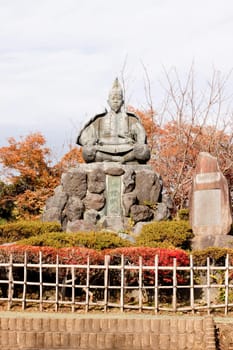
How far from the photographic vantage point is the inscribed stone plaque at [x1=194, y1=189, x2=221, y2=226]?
14.1m

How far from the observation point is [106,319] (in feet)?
28.9

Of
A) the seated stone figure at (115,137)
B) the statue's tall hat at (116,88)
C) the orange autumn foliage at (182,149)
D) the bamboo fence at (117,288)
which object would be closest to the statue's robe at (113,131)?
the seated stone figure at (115,137)

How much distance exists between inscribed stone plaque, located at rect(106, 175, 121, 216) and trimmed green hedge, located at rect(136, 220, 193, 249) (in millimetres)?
2571

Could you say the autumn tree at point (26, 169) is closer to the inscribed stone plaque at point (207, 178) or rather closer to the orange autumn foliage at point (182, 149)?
the orange autumn foliage at point (182, 149)

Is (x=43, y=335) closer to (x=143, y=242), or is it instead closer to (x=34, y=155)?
(x=143, y=242)

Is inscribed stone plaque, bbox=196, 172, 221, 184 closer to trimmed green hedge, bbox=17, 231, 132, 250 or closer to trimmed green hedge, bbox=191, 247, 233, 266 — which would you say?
trimmed green hedge, bbox=17, 231, 132, 250

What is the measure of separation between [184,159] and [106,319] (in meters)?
17.0

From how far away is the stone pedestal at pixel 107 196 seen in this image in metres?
16.0

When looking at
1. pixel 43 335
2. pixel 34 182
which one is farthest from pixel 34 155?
pixel 43 335

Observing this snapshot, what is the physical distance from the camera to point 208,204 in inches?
559

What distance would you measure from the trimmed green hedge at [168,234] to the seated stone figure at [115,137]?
3.47 m

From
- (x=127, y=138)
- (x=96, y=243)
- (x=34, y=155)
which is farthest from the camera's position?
(x=34, y=155)

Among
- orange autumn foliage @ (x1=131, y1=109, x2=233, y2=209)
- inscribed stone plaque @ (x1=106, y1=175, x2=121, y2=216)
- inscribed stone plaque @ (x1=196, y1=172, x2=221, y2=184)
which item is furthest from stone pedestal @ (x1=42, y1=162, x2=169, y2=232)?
orange autumn foliage @ (x1=131, y1=109, x2=233, y2=209)

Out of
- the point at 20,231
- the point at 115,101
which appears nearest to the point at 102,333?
the point at 20,231
